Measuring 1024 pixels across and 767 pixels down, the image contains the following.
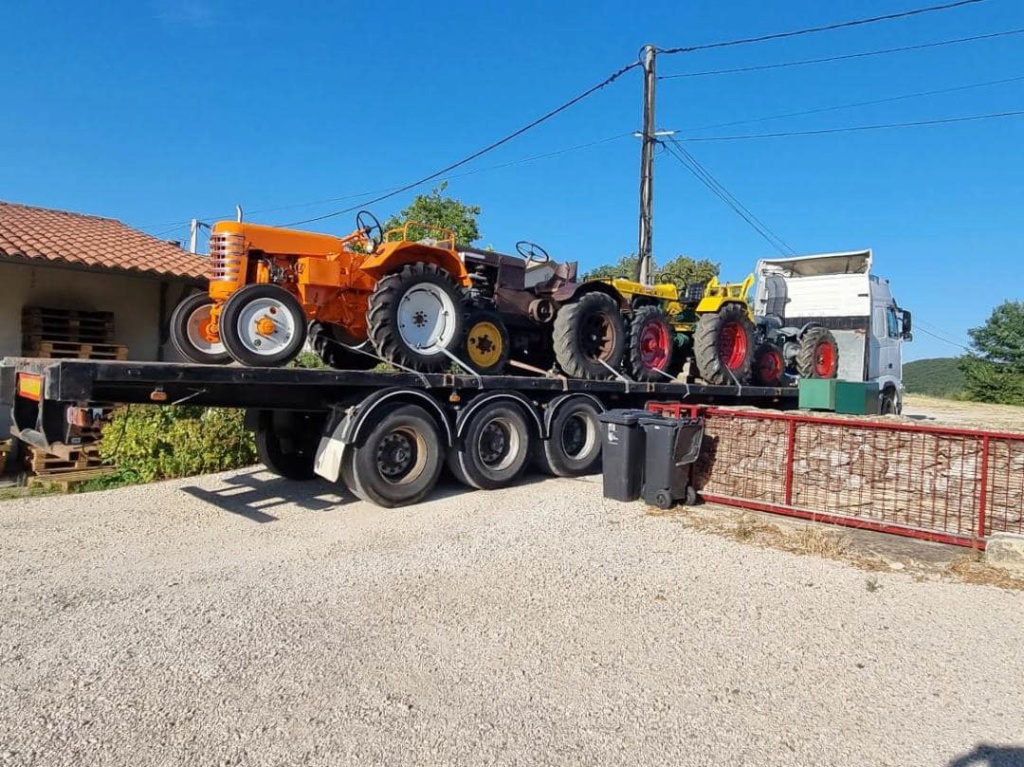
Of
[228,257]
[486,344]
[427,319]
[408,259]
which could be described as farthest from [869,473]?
[228,257]

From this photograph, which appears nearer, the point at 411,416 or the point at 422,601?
the point at 422,601

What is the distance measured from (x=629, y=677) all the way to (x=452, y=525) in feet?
10.8

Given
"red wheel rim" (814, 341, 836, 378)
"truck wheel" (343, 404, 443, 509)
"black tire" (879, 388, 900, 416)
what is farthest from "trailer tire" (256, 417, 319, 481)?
"black tire" (879, 388, 900, 416)

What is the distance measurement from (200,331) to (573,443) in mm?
4639

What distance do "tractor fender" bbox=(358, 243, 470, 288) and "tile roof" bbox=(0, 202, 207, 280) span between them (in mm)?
4974

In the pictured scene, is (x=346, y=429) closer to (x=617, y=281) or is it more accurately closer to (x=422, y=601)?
(x=422, y=601)

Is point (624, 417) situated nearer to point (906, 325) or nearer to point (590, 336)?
point (590, 336)

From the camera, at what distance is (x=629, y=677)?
3838mm

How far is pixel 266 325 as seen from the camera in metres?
6.89

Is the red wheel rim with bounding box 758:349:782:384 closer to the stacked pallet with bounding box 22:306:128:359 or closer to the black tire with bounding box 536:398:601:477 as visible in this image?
the black tire with bounding box 536:398:601:477

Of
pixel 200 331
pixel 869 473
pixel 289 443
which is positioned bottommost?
pixel 289 443

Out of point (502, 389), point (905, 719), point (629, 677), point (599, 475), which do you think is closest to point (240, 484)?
point (502, 389)

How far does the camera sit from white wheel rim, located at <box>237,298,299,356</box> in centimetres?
680

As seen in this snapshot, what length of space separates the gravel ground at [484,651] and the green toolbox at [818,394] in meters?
6.41
